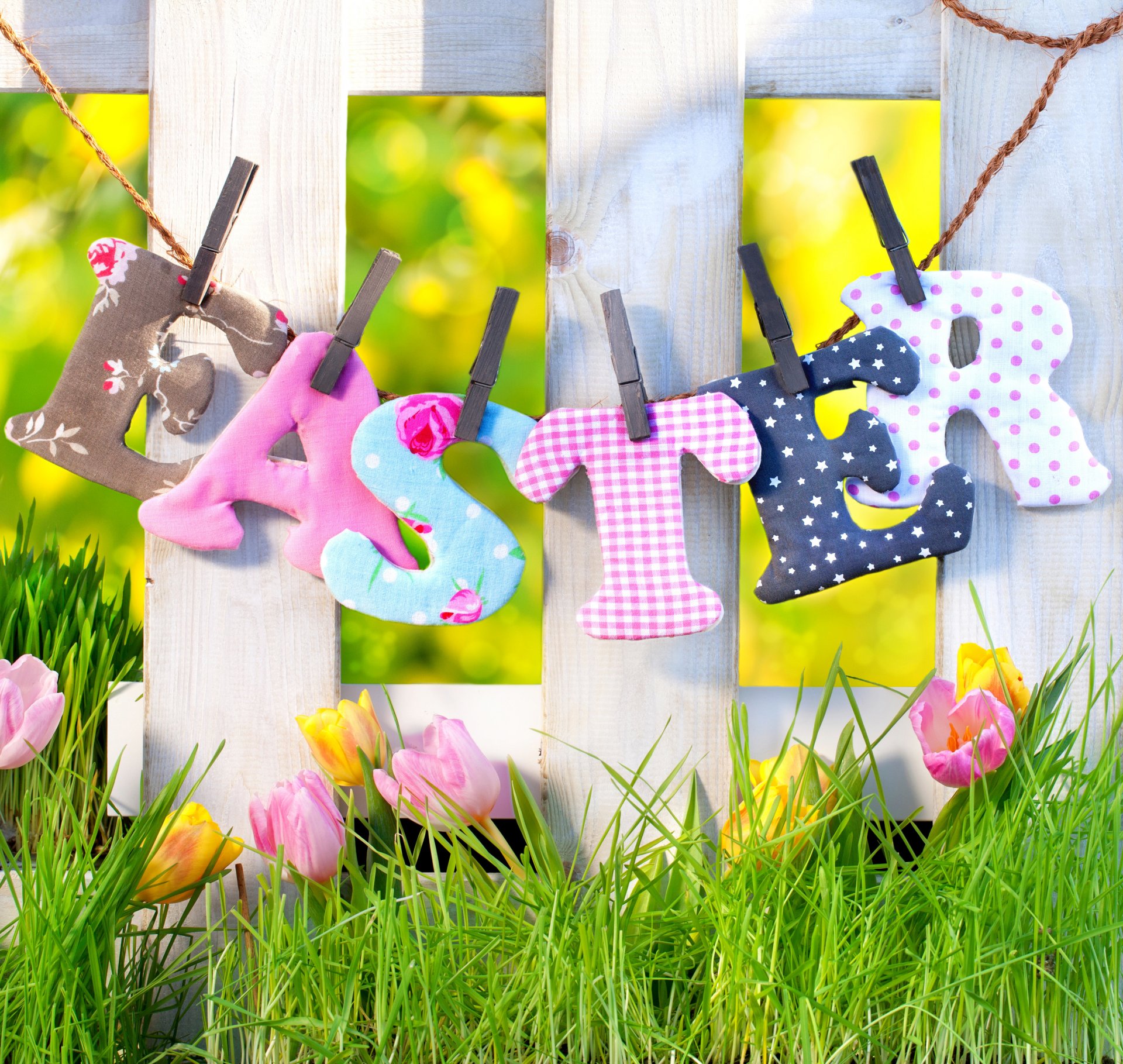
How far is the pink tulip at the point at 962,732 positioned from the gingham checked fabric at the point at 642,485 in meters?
0.21

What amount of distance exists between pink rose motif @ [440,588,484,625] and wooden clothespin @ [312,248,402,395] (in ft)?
0.73

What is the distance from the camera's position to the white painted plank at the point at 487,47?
0.86 metres

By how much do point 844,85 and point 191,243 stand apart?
66 centimetres

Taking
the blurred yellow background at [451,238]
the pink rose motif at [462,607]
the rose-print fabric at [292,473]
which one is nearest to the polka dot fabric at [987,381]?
the pink rose motif at [462,607]

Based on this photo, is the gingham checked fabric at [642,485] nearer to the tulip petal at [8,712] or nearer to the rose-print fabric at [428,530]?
the rose-print fabric at [428,530]

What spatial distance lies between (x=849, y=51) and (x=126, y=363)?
762 millimetres

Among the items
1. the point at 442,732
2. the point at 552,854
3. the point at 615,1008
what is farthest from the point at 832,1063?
the point at 442,732

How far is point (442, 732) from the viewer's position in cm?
78

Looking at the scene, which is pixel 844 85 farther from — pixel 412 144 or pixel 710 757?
pixel 412 144

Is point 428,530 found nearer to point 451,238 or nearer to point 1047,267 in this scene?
point 1047,267

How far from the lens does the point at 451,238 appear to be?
4.64 ft

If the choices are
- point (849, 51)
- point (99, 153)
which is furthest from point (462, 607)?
point (849, 51)

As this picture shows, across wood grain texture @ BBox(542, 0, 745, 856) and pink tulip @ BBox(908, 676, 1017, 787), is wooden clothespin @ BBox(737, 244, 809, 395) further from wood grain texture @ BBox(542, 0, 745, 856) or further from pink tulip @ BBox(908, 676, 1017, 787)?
pink tulip @ BBox(908, 676, 1017, 787)

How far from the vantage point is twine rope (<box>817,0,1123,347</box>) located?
815mm
